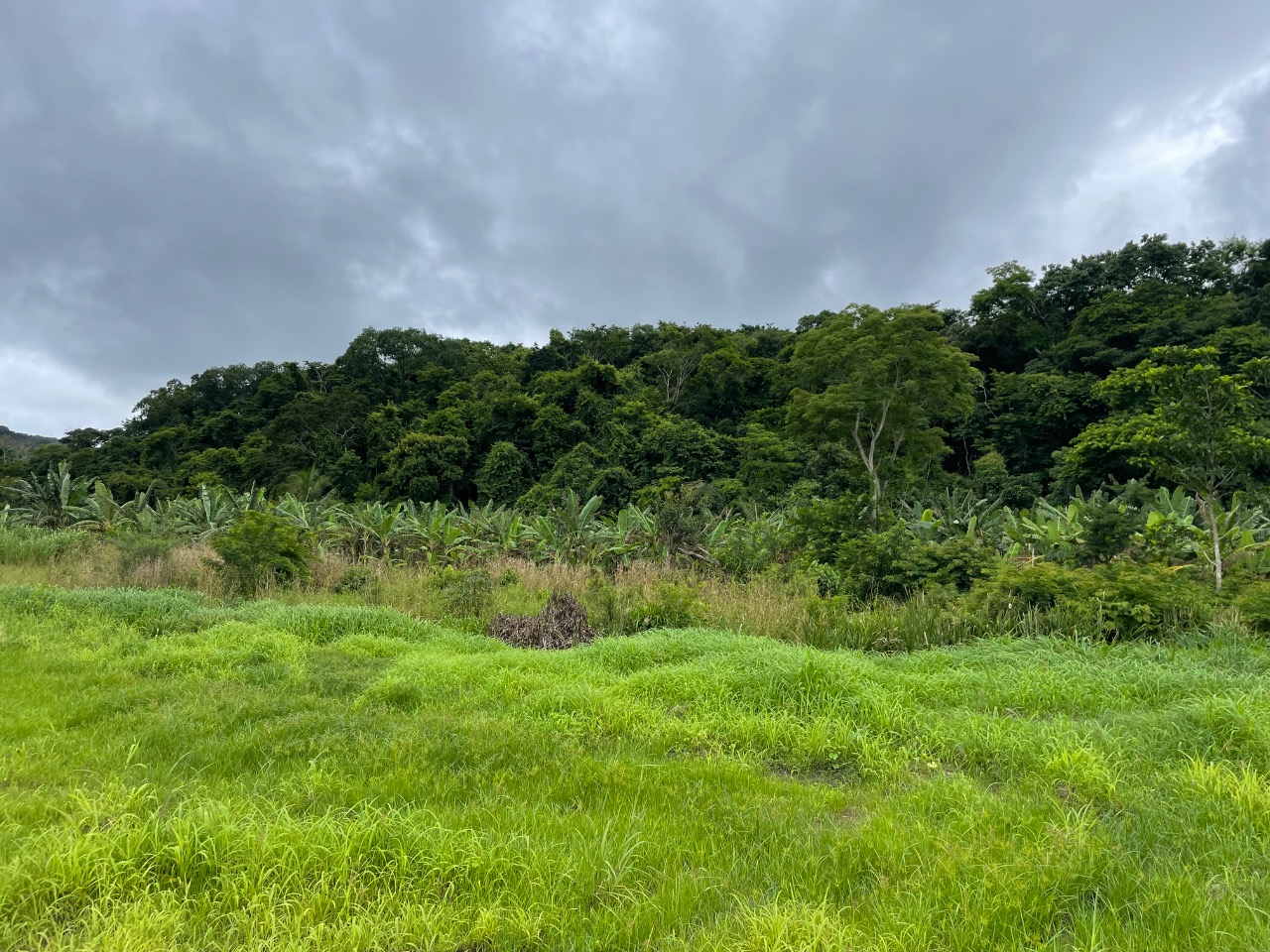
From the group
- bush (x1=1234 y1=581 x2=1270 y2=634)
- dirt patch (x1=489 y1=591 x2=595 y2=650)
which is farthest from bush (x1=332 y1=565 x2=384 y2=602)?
bush (x1=1234 y1=581 x2=1270 y2=634)

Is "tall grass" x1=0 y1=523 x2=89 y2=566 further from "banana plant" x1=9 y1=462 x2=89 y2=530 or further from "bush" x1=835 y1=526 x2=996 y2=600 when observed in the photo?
"bush" x1=835 y1=526 x2=996 y2=600

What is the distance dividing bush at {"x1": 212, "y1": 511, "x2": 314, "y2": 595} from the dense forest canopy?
13750 millimetres

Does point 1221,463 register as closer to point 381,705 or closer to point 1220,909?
point 1220,909

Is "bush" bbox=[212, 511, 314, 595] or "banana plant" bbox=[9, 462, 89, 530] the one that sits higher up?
"banana plant" bbox=[9, 462, 89, 530]

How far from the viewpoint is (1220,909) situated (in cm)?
207

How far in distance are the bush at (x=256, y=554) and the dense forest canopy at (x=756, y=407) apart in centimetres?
1375

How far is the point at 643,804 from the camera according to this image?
2.99 meters

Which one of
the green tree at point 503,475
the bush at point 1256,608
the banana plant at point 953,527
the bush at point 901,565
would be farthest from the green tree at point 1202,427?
the green tree at point 503,475

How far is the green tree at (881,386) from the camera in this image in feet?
75.3

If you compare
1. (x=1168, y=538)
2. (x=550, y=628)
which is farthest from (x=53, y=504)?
(x=1168, y=538)

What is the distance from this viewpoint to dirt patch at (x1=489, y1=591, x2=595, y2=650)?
7379 mm

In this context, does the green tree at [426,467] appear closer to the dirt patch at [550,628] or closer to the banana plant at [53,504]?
the banana plant at [53,504]

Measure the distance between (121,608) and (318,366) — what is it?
45.0 meters

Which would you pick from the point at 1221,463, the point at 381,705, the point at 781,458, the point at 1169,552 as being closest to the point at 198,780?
the point at 381,705
